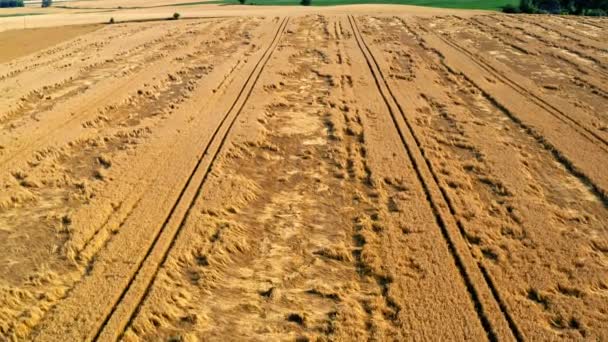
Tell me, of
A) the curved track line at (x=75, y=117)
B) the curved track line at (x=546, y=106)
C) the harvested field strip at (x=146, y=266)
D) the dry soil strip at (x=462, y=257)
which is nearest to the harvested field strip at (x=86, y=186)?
the curved track line at (x=75, y=117)

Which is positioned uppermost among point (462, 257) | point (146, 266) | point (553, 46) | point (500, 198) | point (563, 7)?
point (563, 7)

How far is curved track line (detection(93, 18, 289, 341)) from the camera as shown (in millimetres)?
4652

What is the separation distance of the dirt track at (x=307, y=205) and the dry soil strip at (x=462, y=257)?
22 mm

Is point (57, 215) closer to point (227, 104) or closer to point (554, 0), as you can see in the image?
point (227, 104)

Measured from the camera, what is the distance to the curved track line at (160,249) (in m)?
4.65

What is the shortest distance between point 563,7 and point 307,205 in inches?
1369

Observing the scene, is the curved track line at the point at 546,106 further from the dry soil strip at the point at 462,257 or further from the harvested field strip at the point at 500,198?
the dry soil strip at the point at 462,257

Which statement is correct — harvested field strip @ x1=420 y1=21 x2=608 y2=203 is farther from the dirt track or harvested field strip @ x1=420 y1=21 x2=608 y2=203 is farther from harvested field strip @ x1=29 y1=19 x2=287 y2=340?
harvested field strip @ x1=29 y1=19 x2=287 y2=340

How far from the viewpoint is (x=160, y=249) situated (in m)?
5.75

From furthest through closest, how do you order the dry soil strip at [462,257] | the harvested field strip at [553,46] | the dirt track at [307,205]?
the harvested field strip at [553,46] → the dirt track at [307,205] → the dry soil strip at [462,257]

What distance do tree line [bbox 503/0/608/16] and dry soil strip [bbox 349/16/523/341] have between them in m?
26.7

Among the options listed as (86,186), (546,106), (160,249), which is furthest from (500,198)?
(86,186)

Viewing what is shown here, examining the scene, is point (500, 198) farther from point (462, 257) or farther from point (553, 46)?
point (553, 46)

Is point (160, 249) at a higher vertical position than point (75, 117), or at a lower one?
lower
